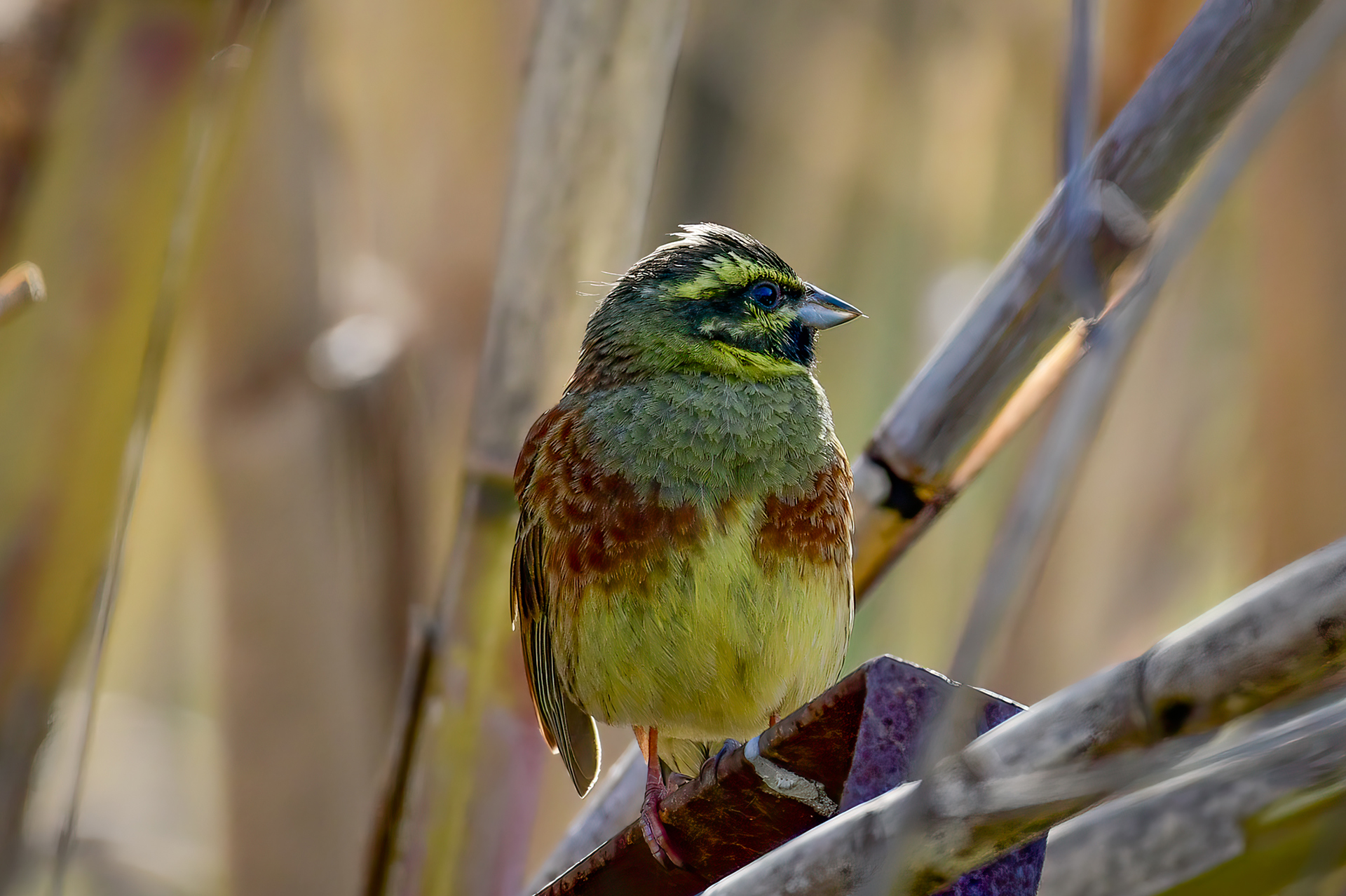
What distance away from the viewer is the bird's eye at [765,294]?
8.48ft

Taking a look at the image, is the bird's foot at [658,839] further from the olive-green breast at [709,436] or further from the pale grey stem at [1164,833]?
the olive-green breast at [709,436]

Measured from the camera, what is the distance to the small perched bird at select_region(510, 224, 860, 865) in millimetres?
2271

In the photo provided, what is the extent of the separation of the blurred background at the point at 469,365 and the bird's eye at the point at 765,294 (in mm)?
317

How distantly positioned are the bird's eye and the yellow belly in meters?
0.47

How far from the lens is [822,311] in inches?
102

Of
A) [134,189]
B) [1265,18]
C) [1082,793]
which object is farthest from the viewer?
[134,189]

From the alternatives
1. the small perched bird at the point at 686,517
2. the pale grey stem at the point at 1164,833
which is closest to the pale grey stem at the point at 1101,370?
the pale grey stem at the point at 1164,833

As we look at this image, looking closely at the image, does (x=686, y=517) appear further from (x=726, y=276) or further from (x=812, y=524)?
(x=726, y=276)

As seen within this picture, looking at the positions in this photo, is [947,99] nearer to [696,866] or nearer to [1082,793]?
[696,866]

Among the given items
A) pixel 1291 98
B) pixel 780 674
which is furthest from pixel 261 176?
pixel 1291 98

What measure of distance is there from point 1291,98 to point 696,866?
3.51ft

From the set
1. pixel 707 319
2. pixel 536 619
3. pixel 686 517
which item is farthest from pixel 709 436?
pixel 536 619

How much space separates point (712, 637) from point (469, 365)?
141 cm

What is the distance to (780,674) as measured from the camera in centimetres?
233
